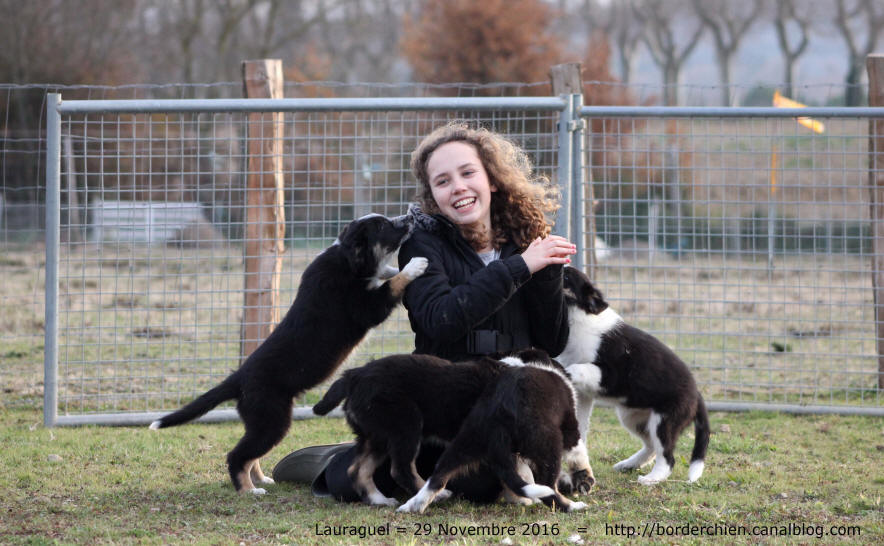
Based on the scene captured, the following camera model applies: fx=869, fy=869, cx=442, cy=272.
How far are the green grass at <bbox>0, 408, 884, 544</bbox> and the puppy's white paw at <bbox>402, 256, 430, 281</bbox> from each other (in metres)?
1.02

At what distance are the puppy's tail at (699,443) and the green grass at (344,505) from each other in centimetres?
5

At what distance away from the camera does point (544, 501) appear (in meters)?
3.51

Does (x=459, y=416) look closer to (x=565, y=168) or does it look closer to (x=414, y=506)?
(x=414, y=506)

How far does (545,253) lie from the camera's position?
3.63 m

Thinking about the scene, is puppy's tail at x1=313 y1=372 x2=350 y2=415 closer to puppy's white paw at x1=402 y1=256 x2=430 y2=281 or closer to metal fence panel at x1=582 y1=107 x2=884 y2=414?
puppy's white paw at x1=402 y1=256 x2=430 y2=281

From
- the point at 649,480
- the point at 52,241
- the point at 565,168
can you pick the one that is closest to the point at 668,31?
the point at 565,168

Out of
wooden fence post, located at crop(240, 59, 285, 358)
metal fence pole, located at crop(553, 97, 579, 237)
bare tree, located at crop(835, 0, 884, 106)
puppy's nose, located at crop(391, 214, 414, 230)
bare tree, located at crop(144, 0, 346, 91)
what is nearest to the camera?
puppy's nose, located at crop(391, 214, 414, 230)

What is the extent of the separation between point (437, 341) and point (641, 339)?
1128 mm

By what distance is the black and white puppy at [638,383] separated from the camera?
4223 millimetres

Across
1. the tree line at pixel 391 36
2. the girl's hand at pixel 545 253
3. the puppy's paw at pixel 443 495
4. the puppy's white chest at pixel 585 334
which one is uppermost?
the tree line at pixel 391 36

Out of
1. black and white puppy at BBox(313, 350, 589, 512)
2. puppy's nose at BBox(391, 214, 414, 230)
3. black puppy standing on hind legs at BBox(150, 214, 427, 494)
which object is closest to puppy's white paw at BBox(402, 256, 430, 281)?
black puppy standing on hind legs at BBox(150, 214, 427, 494)

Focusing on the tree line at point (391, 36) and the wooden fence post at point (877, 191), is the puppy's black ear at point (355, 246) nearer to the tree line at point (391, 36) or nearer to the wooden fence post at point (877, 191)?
the tree line at point (391, 36)

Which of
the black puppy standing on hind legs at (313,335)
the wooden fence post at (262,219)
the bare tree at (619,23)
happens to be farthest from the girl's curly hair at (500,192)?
the bare tree at (619,23)

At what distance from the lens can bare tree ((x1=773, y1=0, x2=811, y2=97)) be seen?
44031mm
